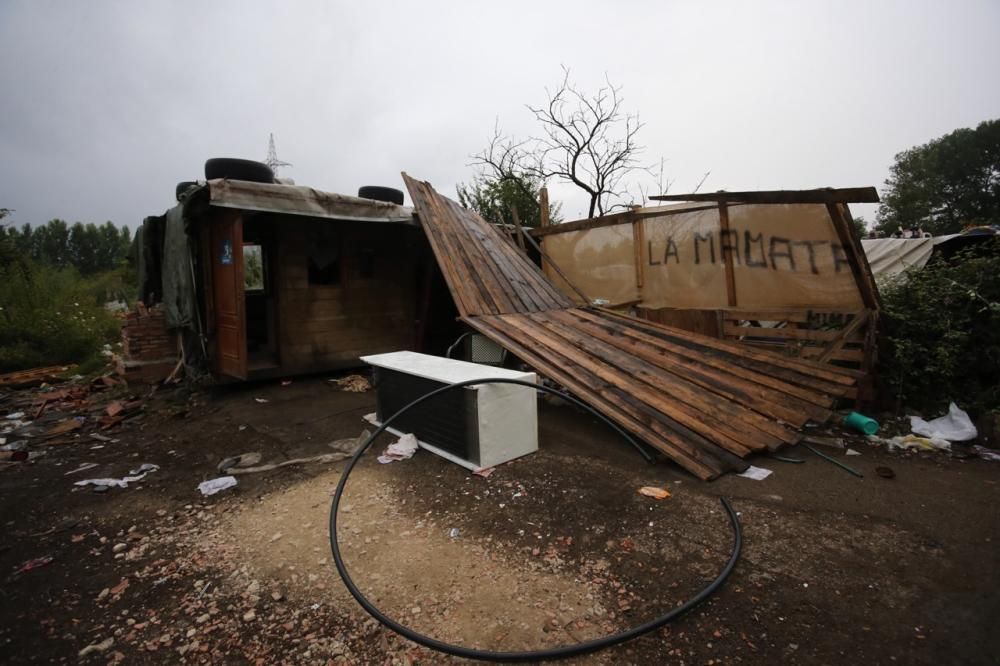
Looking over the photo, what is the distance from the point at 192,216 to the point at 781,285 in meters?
7.14

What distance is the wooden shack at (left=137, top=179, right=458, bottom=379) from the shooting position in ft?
18.0

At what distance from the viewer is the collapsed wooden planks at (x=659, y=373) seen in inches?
136

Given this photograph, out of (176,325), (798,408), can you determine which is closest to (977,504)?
(798,408)

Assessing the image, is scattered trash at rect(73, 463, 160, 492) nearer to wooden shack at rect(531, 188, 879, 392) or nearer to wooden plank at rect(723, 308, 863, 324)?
wooden shack at rect(531, 188, 879, 392)

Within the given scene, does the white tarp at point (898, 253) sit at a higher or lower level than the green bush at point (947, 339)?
higher

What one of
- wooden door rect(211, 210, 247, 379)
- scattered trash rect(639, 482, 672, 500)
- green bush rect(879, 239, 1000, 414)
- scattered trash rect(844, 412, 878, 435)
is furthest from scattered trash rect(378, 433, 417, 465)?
green bush rect(879, 239, 1000, 414)

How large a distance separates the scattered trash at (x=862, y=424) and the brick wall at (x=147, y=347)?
821cm

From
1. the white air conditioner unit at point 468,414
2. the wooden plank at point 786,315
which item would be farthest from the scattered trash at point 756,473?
the wooden plank at point 786,315

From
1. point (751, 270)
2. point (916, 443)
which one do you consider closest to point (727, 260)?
point (751, 270)

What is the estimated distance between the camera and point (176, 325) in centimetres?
604

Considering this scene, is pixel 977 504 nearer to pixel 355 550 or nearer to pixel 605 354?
pixel 605 354

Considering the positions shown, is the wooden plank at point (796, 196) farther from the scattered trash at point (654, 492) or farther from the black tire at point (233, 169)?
the black tire at point (233, 169)

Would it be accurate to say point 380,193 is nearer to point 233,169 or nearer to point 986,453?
point 233,169

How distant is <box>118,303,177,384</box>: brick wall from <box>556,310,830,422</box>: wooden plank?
611cm
